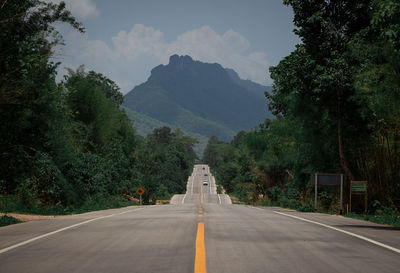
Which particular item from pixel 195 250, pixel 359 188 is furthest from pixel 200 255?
pixel 359 188

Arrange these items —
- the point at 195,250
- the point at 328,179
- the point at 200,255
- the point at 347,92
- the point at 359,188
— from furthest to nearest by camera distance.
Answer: the point at 347,92
the point at 328,179
the point at 359,188
the point at 195,250
the point at 200,255

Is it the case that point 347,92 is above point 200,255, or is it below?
above

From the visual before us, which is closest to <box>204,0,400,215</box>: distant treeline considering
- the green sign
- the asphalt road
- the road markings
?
the green sign

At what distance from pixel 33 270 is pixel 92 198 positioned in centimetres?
2911

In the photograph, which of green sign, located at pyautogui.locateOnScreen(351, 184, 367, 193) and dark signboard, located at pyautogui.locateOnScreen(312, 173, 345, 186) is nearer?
green sign, located at pyautogui.locateOnScreen(351, 184, 367, 193)

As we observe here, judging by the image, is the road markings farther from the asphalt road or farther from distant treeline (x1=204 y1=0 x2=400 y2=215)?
distant treeline (x1=204 y1=0 x2=400 y2=215)

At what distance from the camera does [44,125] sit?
2114 cm

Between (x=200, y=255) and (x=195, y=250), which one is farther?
(x=195, y=250)

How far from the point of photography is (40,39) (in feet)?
58.4

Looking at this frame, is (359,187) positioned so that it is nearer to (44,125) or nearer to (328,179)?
(328,179)

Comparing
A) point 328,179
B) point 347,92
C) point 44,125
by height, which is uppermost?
point 347,92

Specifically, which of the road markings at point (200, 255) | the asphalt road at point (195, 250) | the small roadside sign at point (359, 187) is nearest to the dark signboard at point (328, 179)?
the small roadside sign at point (359, 187)

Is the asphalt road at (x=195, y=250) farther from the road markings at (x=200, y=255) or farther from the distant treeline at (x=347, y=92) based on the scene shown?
the distant treeline at (x=347, y=92)

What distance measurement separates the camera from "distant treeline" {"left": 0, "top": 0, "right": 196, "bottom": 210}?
14.9 metres
